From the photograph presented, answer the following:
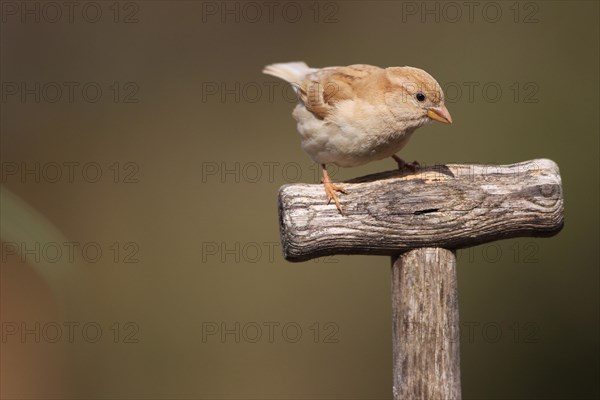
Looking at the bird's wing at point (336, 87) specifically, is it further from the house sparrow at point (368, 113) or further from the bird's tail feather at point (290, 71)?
the bird's tail feather at point (290, 71)

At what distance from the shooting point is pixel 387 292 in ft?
18.0

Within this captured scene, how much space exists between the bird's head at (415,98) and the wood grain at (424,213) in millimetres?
350

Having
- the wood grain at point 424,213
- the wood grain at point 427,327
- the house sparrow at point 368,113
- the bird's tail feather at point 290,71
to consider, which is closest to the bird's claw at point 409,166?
the house sparrow at point 368,113

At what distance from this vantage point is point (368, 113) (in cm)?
306

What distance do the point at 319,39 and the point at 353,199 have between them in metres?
3.26

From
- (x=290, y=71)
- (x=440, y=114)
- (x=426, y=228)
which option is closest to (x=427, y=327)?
(x=426, y=228)

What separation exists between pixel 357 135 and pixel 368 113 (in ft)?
0.29

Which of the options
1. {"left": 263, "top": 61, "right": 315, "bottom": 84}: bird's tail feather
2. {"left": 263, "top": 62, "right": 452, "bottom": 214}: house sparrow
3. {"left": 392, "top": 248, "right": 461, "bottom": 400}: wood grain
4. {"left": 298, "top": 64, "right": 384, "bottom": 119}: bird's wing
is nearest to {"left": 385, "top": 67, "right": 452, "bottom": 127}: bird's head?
{"left": 263, "top": 62, "right": 452, "bottom": 214}: house sparrow

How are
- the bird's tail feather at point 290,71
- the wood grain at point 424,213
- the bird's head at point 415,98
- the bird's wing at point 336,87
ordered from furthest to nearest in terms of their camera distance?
the bird's tail feather at point 290,71 → the bird's wing at point 336,87 → the bird's head at point 415,98 → the wood grain at point 424,213

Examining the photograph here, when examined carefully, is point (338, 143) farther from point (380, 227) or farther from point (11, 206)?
point (11, 206)

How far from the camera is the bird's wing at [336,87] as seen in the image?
318 cm

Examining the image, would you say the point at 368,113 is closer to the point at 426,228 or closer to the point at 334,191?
the point at 334,191

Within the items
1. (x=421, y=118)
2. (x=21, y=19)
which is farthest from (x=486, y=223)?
(x=21, y=19)

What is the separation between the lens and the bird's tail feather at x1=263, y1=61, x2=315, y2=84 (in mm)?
3749
